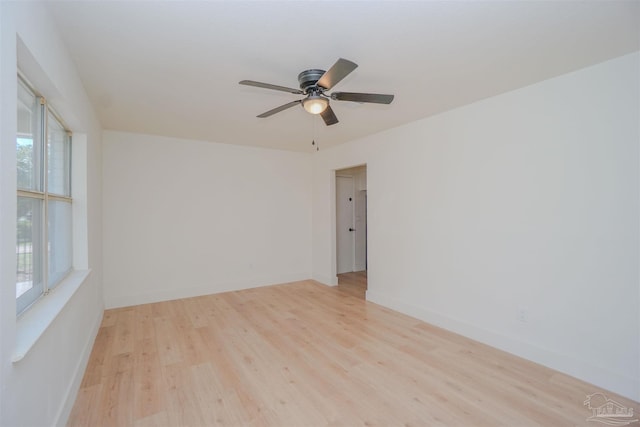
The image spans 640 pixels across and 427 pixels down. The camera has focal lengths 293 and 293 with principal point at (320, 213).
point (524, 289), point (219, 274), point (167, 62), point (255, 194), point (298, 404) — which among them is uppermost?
point (167, 62)

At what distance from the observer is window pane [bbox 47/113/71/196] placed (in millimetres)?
2233

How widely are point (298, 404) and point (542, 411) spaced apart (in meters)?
1.71

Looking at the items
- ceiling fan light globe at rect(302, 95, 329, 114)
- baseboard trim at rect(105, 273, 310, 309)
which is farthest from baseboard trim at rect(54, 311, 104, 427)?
ceiling fan light globe at rect(302, 95, 329, 114)

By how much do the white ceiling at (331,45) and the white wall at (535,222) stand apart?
324 millimetres

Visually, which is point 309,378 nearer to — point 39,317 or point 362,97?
point 39,317

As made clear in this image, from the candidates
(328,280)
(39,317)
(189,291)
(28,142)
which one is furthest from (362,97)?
(189,291)

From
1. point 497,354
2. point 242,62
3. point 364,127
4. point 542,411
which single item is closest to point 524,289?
point 497,354

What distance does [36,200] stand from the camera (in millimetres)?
1888

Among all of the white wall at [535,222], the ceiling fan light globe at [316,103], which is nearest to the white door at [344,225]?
the white wall at [535,222]

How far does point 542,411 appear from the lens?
6.70 ft

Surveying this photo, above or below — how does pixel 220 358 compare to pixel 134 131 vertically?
below

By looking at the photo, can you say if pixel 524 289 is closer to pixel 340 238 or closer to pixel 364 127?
pixel 364 127

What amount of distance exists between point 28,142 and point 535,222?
3.92 meters

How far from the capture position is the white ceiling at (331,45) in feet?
5.57
